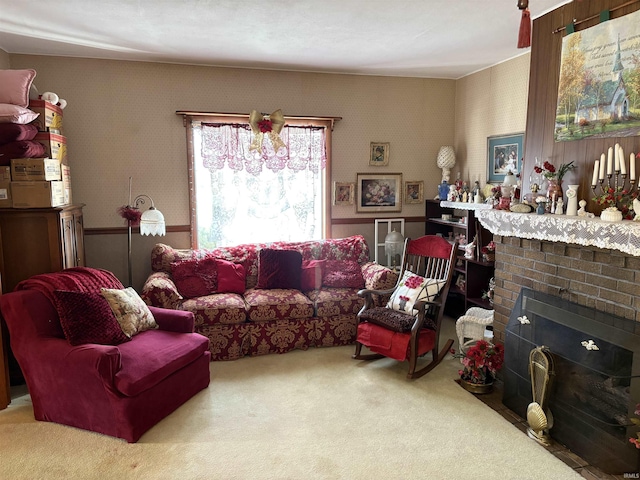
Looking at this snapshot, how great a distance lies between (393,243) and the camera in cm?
529

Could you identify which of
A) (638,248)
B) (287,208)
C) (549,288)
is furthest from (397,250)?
(638,248)

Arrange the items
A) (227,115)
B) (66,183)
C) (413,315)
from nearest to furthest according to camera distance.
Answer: (413,315), (66,183), (227,115)

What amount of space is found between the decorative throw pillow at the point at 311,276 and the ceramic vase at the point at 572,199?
2448 millimetres

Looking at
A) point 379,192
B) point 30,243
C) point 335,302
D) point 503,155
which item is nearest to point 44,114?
point 30,243

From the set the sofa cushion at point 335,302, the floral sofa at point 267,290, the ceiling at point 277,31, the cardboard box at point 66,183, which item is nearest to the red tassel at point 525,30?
the ceiling at point 277,31

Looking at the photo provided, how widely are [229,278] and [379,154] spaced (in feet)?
7.82

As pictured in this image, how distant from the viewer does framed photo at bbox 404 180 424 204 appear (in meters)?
5.69

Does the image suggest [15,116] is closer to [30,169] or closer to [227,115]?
[30,169]

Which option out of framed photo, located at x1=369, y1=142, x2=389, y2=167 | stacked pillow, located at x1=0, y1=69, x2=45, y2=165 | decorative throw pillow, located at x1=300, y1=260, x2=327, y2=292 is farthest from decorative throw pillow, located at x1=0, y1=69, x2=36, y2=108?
framed photo, located at x1=369, y1=142, x2=389, y2=167

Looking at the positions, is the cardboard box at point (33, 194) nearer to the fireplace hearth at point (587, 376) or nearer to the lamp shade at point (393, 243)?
the lamp shade at point (393, 243)

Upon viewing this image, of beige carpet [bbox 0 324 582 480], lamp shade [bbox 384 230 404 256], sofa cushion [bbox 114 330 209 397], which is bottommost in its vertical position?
beige carpet [bbox 0 324 582 480]

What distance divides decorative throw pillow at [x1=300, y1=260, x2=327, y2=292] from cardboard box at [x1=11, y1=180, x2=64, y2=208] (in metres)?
2.32

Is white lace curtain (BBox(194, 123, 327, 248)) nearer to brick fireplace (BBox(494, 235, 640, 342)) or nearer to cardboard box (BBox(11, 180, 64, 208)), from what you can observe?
cardboard box (BBox(11, 180, 64, 208))

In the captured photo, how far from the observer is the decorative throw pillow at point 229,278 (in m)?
4.50
